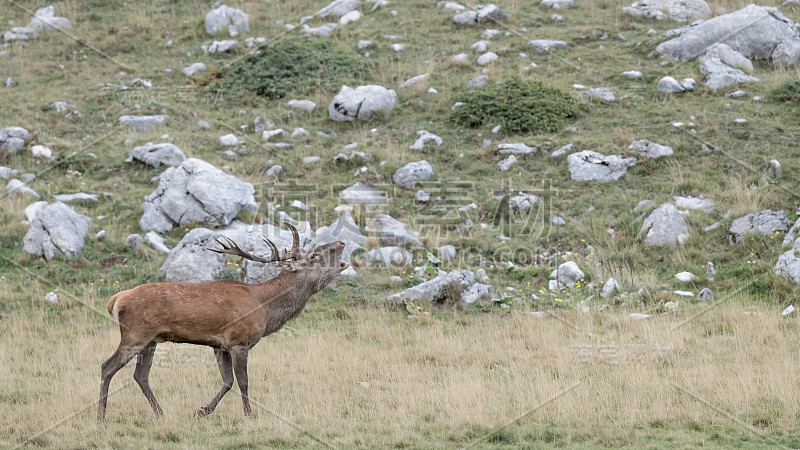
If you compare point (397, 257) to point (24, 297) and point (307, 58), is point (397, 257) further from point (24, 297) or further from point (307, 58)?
point (307, 58)

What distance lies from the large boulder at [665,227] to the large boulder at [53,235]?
10.1 meters

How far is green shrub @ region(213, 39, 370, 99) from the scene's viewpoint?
20.8m

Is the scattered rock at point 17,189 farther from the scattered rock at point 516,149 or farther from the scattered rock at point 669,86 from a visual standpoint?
the scattered rock at point 669,86

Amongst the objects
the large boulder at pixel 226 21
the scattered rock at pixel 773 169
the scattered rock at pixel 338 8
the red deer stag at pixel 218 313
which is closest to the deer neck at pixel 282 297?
the red deer stag at pixel 218 313

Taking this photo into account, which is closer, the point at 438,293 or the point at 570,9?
the point at 438,293

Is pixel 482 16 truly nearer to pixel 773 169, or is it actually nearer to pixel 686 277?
pixel 773 169

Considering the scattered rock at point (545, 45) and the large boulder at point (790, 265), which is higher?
the large boulder at point (790, 265)

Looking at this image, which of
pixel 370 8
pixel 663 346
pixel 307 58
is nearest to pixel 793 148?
pixel 663 346

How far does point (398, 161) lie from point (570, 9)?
32.3ft

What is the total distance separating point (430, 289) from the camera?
12.8 meters

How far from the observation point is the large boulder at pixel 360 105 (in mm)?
19172

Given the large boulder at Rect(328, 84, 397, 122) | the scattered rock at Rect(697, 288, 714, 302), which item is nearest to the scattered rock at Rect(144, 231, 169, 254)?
the large boulder at Rect(328, 84, 397, 122)

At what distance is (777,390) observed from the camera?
8.54 m

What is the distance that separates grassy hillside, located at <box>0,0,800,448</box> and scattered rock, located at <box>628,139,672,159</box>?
20cm
